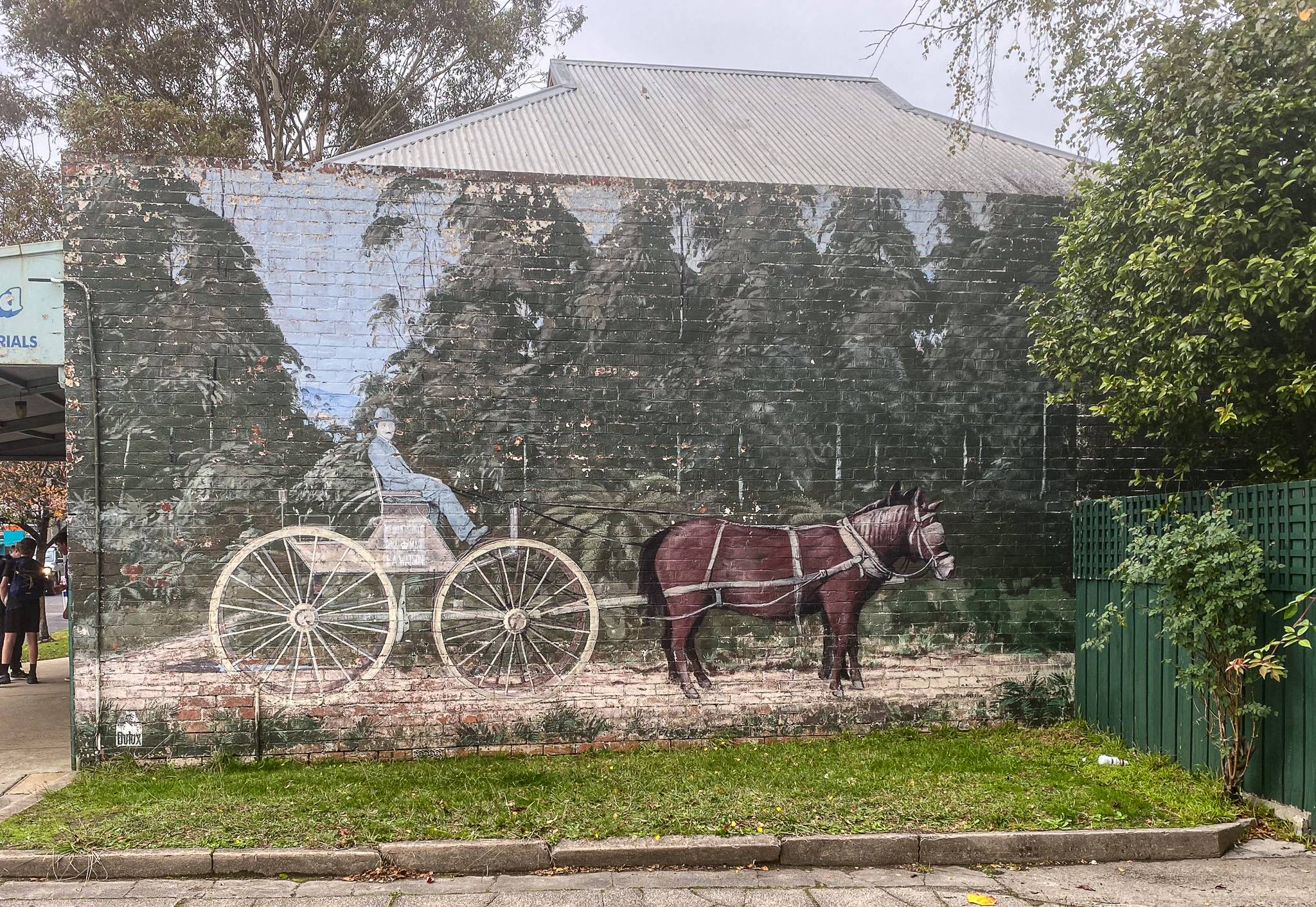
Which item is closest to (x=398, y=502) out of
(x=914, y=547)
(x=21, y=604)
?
(x=914, y=547)

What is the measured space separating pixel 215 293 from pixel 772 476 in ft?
15.7

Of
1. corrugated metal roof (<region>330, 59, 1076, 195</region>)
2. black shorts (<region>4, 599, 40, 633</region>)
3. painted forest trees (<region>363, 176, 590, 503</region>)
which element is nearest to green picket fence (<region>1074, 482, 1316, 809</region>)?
corrugated metal roof (<region>330, 59, 1076, 195</region>)

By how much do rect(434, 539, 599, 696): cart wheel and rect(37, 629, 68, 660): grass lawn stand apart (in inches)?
377

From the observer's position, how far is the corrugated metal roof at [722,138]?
34.7 feet

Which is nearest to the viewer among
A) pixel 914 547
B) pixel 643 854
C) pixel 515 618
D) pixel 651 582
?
pixel 643 854

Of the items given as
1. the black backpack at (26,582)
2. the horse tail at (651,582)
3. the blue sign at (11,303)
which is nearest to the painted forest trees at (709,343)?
the horse tail at (651,582)

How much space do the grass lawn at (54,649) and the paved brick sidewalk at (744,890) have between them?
35.0 ft

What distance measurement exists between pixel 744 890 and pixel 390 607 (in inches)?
150

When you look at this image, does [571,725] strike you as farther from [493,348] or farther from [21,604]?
[21,604]

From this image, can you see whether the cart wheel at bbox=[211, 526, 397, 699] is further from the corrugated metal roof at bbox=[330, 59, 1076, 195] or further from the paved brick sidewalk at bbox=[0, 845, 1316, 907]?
the corrugated metal roof at bbox=[330, 59, 1076, 195]

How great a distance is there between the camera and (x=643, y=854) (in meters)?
5.14

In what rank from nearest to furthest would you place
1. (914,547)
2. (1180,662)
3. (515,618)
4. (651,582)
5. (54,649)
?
(1180,662)
(515,618)
(651,582)
(914,547)
(54,649)

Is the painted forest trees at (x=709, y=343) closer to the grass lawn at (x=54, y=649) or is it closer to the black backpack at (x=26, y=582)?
the black backpack at (x=26, y=582)

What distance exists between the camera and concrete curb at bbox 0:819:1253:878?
5.05 meters
